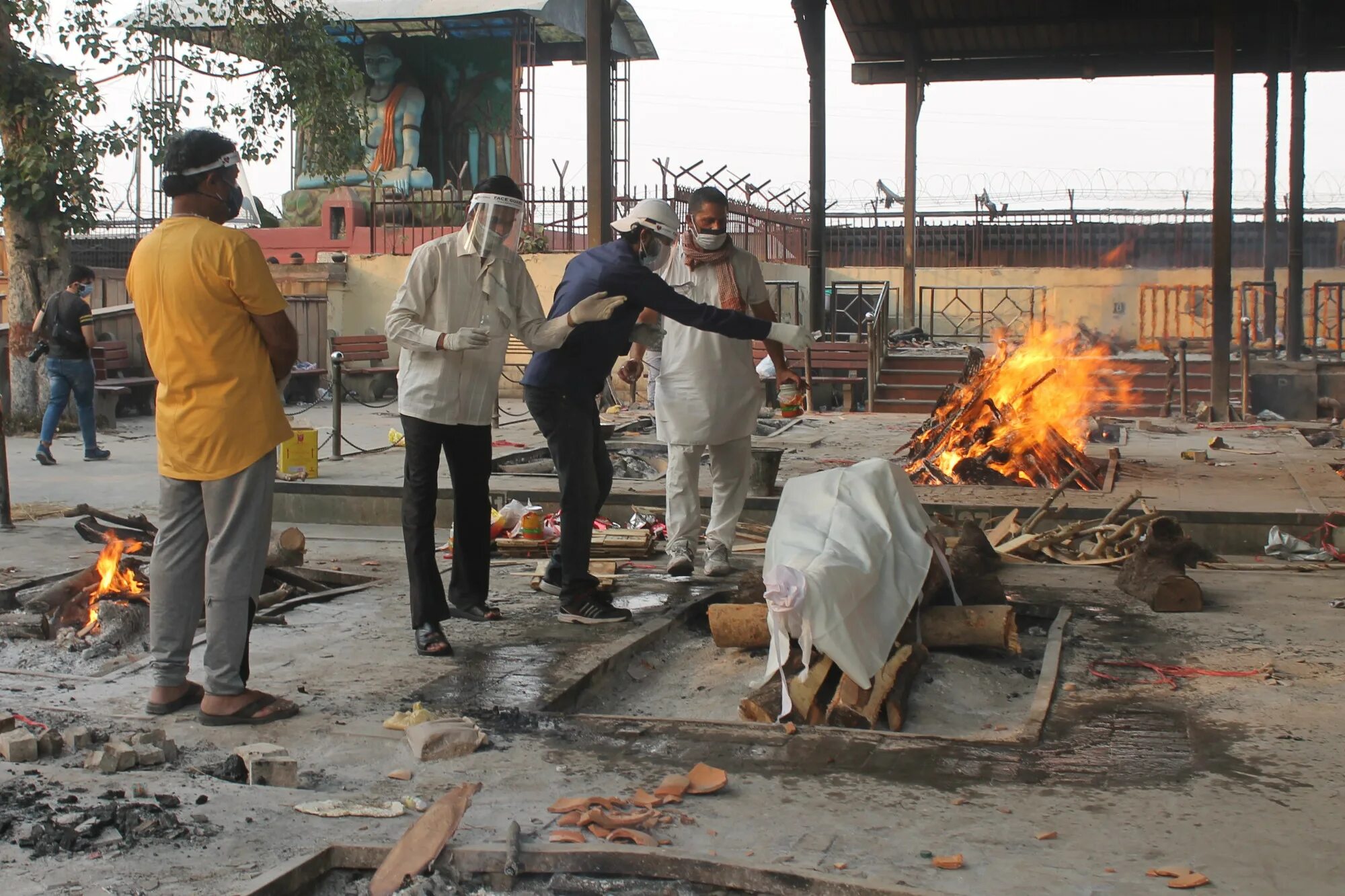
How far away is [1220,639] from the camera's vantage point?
5668 mm

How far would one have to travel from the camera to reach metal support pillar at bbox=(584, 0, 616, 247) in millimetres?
11523

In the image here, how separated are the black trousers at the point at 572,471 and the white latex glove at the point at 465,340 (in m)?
0.76

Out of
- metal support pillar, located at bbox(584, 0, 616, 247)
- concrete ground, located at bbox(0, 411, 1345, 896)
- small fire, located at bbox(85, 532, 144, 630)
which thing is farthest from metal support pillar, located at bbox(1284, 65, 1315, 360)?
small fire, located at bbox(85, 532, 144, 630)

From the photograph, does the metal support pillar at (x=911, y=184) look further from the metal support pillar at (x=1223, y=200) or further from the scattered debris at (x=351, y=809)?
the scattered debris at (x=351, y=809)

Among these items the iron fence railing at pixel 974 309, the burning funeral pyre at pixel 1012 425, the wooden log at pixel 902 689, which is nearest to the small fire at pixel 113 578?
the wooden log at pixel 902 689

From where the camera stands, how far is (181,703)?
4.66m

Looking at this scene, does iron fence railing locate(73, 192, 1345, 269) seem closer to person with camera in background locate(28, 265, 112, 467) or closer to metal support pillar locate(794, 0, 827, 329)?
metal support pillar locate(794, 0, 827, 329)

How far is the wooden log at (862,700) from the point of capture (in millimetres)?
4551

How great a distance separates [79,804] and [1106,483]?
24.5ft

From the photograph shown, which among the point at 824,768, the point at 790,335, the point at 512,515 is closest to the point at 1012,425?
the point at 512,515

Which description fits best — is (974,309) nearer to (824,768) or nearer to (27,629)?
(27,629)

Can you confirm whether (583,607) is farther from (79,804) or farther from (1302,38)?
(1302,38)

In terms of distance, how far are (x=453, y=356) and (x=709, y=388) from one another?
183 cm

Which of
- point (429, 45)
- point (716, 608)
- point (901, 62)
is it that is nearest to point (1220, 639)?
point (716, 608)
